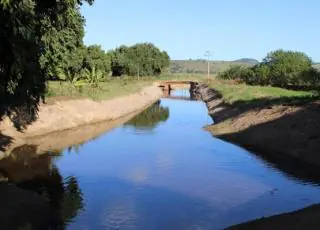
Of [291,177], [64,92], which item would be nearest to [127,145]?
[291,177]

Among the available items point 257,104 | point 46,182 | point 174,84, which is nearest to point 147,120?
point 257,104

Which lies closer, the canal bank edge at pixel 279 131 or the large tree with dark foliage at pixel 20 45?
the large tree with dark foliage at pixel 20 45

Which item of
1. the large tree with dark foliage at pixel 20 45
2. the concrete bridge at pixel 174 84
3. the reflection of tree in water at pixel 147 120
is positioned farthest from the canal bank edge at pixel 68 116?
the concrete bridge at pixel 174 84

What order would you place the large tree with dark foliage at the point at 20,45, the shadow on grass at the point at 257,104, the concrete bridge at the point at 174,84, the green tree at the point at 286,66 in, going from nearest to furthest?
the large tree with dark foliage at the point at 20,45
the shadow on grass at the point at 257,104
the green tree at the point at 286,66
the concrete bridge at the point at 174,84

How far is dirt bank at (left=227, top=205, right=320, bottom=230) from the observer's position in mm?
16386

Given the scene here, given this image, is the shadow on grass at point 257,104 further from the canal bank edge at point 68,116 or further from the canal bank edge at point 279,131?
the canal bank edge at point 68,116

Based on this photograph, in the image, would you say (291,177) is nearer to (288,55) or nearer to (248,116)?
(248,116)

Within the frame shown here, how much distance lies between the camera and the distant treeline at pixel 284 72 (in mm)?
102062

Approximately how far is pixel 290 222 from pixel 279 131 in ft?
73.3

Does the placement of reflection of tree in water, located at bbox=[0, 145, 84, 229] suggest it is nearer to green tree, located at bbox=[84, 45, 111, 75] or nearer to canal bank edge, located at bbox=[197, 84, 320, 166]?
canal bank edge, located at bbox=[197, 84, 320, 166]

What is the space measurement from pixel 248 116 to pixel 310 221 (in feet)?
102

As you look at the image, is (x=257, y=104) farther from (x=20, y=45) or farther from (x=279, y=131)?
(x=20, y=45)

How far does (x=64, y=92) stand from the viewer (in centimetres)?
5978

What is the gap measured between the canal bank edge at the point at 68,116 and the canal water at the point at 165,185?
4.48 m
